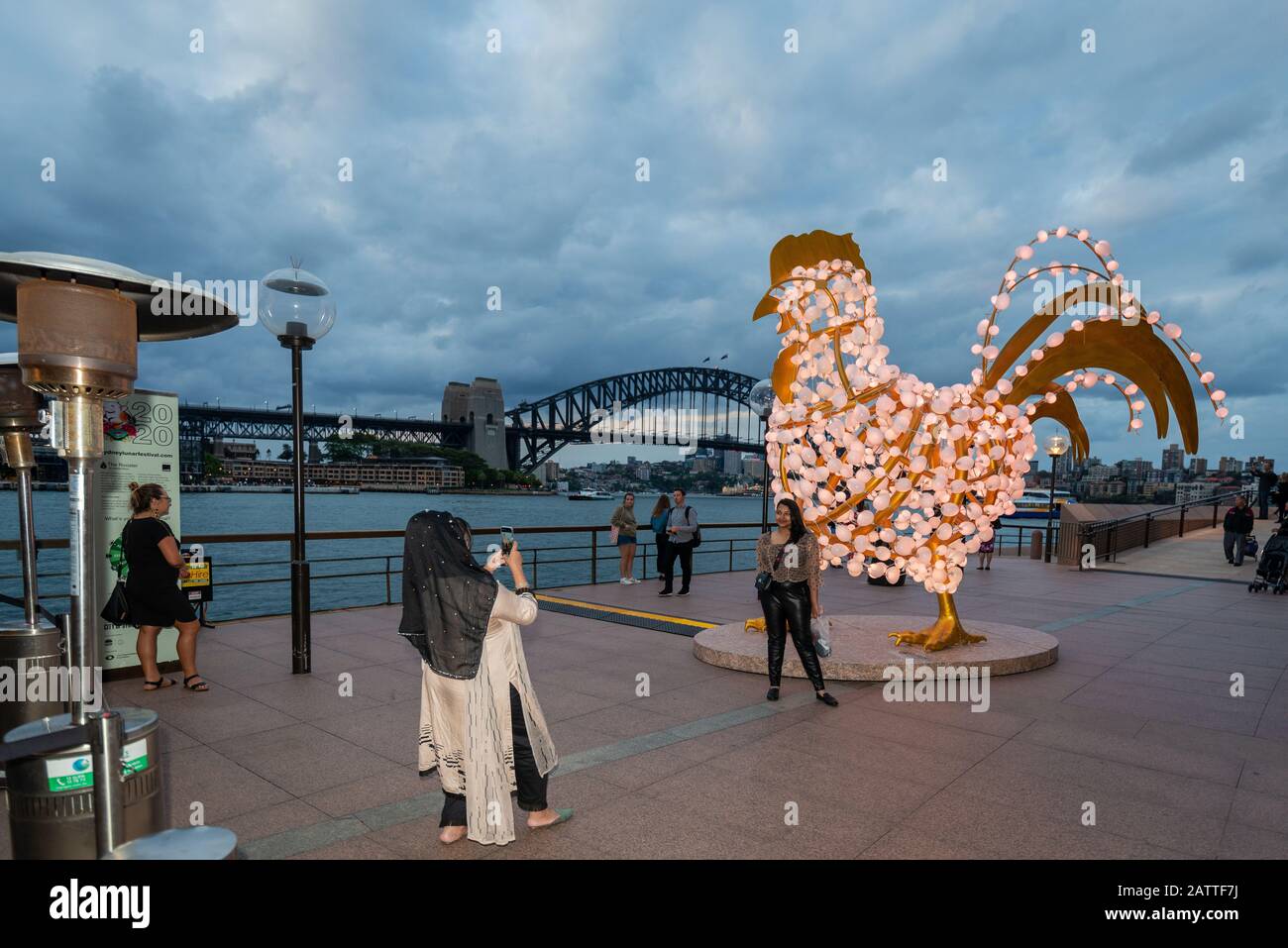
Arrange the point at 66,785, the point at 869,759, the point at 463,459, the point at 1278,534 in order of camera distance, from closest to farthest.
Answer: the point at 66,785 → the point at 869,759 → the point at 1278,534 → the point at 463,459

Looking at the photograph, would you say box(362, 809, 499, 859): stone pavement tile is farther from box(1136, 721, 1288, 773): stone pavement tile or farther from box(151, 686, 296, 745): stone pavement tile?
box(1136, 721, 1288, 773): stone pavement tile

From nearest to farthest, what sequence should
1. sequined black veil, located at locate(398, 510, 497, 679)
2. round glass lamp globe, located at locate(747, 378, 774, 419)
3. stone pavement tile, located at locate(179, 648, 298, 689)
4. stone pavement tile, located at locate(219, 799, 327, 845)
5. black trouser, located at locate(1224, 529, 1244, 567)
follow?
sequined black veil, located at locate(398, 510, 497, 679)
stone pavement tile, located at locate(219, 799, 327, 845)
stone pavement tile, located at locate(179, 648, 298, 689)
round glass lamp globe, located at locate(747, 378, 774, 419)
black trouser, located at locate(1224, 529, 1244, 567)

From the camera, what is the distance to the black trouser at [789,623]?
6289 millimetres

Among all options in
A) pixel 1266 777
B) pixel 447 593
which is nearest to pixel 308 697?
pixel 447 593

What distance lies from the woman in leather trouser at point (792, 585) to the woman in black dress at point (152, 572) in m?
4.74

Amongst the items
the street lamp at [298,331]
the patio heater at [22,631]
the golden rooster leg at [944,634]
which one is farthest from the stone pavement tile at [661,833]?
the golden rooster leg at [944,634]

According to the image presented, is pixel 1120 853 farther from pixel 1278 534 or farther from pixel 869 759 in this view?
→ pixel 1278 534

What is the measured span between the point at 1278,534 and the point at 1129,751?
1250 centimetres

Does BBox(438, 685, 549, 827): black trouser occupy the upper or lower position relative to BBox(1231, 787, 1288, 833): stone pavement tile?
upper

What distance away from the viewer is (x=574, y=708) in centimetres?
613

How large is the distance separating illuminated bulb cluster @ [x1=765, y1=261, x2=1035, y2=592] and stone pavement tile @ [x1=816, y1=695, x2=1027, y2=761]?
1.78m

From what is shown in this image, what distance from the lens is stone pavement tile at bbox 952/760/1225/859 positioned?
3.97 metres

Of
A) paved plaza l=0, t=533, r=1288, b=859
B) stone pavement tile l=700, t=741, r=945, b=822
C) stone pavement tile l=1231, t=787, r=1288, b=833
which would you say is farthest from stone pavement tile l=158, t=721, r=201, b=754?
stone pavement tile l=1231, t=787, r=1288, b=833
